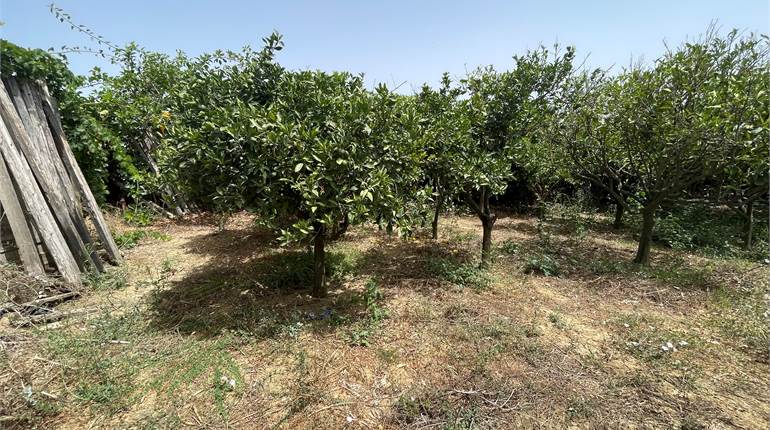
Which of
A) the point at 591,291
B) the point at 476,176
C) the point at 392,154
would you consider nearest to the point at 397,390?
the point at 392,154

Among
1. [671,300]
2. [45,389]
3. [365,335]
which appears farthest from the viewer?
[671,300]

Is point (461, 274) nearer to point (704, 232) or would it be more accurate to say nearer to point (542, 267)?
point (542, 267)

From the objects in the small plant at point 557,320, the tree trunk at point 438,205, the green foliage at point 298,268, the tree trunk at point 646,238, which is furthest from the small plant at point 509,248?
the green foliage at point 298,268

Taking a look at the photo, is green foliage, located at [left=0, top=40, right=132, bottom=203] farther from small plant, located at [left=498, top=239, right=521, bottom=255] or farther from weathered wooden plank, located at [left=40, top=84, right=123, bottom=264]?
small plant, located at [left=498, top=239, right=521, bottom=255]

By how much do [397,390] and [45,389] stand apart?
7.69ft

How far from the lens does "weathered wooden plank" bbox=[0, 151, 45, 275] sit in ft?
11.2

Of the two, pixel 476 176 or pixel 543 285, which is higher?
pixel 476 176

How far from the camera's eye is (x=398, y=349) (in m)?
2.91

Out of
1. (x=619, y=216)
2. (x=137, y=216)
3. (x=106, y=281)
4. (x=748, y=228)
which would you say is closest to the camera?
(x=106, y=281)

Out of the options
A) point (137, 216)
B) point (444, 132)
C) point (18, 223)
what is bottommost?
point (137, 216)

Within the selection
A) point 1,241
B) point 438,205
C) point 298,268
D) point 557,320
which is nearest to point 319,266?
point 298,268

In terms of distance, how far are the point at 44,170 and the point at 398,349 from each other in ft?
14.5

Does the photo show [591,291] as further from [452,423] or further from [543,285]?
[452,423]

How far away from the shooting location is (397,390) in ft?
7.95
